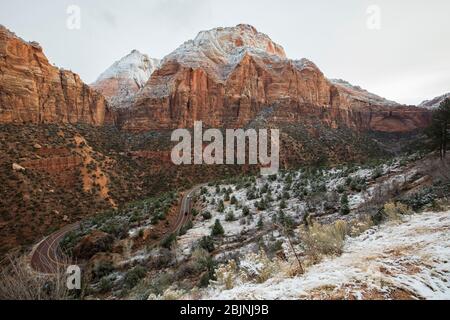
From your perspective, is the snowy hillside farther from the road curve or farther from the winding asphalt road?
the road curve

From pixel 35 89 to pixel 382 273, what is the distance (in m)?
47.2

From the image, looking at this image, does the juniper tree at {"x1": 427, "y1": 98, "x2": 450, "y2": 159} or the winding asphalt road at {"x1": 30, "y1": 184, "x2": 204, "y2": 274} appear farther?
the juniper tree at {"x1": 427, "y1": 98, "x2": 450, "y2": 159}

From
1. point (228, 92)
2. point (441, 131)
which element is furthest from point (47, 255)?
point (228, 92)

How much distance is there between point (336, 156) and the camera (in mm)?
48125

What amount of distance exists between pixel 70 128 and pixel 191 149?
2060cm

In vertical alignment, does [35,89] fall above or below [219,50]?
below

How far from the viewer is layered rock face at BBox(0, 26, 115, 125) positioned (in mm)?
33062

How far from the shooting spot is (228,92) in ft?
181

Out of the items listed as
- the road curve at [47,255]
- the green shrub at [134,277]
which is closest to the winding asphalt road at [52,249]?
the road curve at [47,255]

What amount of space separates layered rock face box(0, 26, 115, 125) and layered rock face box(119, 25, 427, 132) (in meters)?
10.9

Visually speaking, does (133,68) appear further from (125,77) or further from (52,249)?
(52,249)

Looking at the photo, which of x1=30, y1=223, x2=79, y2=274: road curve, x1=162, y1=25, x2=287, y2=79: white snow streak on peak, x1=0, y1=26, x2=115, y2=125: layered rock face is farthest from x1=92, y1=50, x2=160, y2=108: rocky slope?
x1=30, y1=223, x2=79, y2=274: road curve

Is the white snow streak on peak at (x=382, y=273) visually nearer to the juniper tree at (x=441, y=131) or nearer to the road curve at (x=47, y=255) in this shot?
the road curve at (x=47, y=255)
